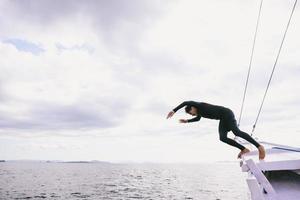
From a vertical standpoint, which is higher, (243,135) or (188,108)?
(188,108)

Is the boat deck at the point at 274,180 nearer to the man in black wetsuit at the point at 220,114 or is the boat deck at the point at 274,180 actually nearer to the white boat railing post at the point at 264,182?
the white boat railing post at the point at 264,182

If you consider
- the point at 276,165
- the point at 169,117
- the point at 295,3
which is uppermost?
the point at 295,3

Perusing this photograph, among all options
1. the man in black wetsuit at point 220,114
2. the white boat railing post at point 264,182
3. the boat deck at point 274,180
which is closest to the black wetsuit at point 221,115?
the man in black wetsuit at point 220,114

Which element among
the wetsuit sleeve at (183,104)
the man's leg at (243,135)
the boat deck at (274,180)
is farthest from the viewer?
the wetsuit sleeve at (183,104)

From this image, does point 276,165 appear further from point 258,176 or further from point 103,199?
point 103,199

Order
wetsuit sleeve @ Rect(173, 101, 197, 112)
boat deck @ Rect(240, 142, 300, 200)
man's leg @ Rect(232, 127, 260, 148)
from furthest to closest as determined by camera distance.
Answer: wetsuit sleeve @ Rect(173, 101, 197, 112) < man's leg @ Rect(232, 127, 260, 148) < boat deck @ Rect(240, 142, 300, 200)

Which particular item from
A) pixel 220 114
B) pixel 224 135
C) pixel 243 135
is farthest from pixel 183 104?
pixel 243 135

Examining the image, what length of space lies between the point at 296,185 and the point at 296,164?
419 mm

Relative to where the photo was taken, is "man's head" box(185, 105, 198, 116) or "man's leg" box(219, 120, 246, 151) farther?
"man's leg" box(219, 120, 246, 151)

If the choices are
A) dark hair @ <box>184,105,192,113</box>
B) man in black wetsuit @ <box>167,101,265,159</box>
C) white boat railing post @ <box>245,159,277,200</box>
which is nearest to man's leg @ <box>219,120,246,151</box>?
man in black wetsuit @ <box>167,101,265,159</box>

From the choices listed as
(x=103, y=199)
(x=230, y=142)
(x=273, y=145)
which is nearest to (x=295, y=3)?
(x=273, y=145)

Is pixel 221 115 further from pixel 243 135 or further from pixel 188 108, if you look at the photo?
pixel 188 108

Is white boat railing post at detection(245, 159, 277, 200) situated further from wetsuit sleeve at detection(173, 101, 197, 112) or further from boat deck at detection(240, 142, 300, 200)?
wetsuit sleeve at detection(173, 101, 197, 112)

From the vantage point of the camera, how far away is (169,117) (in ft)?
25.0
